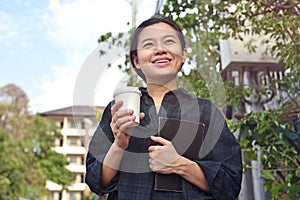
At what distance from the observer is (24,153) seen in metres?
9.18

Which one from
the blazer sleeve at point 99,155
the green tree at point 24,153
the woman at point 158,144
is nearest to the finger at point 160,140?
the woman at point 158,144

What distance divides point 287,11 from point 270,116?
579 mm

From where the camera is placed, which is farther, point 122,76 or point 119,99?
point 122,76

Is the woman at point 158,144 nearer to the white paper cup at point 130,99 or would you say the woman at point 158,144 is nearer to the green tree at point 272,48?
the white paper cup at point 130,99

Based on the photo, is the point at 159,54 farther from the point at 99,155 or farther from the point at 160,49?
the point at 99,155

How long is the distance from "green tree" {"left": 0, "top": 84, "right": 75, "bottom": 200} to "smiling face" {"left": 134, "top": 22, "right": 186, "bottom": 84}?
871 centimetres

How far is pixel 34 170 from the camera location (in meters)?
9.32

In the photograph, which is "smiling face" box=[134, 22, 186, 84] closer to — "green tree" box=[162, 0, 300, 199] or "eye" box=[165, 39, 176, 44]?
"eye" box=[165, 39, 176, 44]

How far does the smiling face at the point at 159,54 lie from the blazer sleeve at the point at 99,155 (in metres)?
0.11

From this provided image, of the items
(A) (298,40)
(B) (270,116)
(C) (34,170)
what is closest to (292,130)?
(B) (270,116)

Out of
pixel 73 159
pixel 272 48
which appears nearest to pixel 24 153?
pixel 272 48

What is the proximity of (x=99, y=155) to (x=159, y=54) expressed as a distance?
219 mm

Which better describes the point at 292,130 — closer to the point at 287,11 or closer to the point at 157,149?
the point at 287,11

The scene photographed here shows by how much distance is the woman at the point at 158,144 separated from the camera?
58 centimetres
